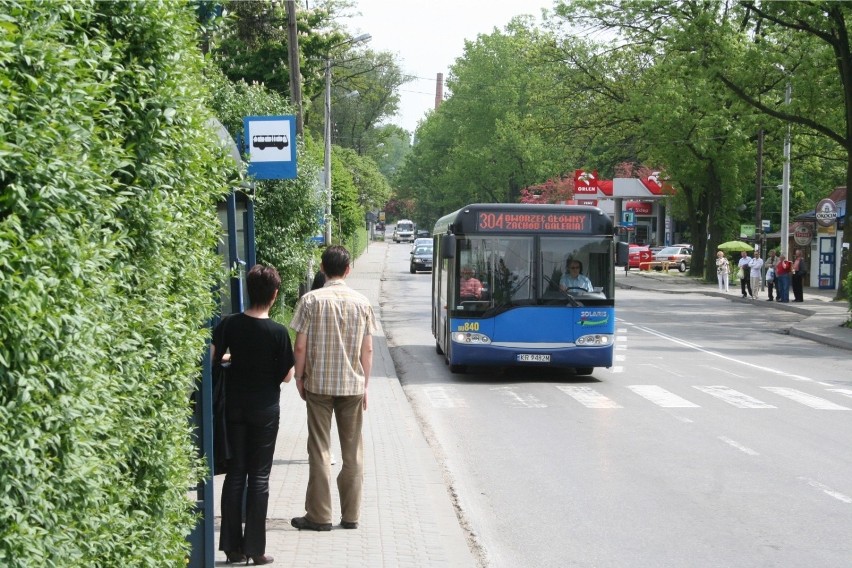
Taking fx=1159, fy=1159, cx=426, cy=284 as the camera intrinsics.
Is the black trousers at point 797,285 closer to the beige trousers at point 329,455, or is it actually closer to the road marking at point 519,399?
the road marking at point 519,399

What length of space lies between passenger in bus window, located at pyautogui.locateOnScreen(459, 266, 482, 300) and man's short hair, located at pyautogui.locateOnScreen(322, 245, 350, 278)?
9.51 m

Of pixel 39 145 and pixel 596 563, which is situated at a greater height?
pixel 39 145

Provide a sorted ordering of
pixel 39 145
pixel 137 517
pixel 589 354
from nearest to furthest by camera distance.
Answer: pixel 39 145 < pixel 137 517 < pixel 589 354

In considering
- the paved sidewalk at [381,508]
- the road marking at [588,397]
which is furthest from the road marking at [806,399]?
the paved sidewalk at [381,508]

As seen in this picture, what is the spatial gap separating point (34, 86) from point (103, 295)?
31.3 inches

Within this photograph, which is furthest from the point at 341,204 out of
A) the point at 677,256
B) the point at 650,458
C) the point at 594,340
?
the point at 650,458

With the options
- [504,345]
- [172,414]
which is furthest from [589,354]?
[172,414]

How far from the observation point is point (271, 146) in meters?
13.2

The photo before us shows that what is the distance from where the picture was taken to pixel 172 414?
495 centimetres

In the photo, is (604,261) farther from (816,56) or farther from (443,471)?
(816,56)

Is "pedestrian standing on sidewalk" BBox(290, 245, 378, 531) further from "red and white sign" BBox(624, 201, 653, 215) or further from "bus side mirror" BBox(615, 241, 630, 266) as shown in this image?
"red and white sign" BBox(624, 201, 653, 215)

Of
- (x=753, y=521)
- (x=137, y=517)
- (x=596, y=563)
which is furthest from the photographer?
(x=753, y=521)

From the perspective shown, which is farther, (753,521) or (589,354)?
(589,354)

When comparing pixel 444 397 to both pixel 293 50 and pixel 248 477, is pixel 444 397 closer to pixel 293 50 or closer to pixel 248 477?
pixel 248 477
